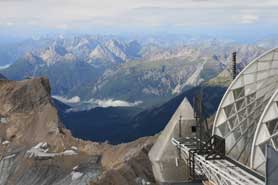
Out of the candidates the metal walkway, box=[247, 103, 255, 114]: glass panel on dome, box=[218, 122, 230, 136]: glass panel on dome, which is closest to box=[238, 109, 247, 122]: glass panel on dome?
box=[247, 103, 255, 114]: glass panel on dome

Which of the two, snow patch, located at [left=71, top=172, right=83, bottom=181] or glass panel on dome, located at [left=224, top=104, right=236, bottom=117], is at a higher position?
glass panel on dome, located at [left=224, top=104, right=236, bottom=117]

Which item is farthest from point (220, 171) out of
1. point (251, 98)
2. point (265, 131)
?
point (251, 98)

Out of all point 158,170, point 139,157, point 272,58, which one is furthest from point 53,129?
point 272,58

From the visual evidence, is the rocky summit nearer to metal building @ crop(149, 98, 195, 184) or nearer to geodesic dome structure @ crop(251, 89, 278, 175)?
metal building @ crop(149, 98, 195, 184)

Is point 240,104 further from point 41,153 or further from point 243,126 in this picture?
point 41,153

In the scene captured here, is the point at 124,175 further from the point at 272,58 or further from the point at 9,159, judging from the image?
the point at 272,58

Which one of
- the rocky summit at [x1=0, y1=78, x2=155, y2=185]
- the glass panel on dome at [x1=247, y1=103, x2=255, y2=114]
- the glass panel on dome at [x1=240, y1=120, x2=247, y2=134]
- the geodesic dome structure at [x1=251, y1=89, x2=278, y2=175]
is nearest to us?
the geodesic dome structure at [x1=251, y1=89, x2=278, y2=175]

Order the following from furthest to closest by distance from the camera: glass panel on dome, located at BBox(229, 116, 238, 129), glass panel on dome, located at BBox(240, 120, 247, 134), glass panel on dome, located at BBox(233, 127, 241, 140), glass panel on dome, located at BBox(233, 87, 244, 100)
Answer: glass panel on dome, located at BBox(233, 87, 244, 100) < glass panel on dome, located at BBox(229, 116, 238, 129) < glass panel on dome, located at BBox(233, 127, 241, 140) < glass panel on dome, located at BBox(240, 120, 247, 134)
